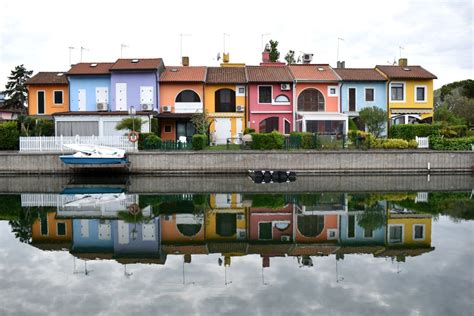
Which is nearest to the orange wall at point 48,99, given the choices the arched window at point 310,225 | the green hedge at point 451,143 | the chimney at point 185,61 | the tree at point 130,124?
the tree at point 130,124

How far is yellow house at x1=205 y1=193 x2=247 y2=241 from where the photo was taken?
14.7 meters

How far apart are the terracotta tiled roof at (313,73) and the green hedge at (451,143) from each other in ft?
32.3

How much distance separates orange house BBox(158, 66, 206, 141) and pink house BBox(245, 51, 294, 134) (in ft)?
13.5

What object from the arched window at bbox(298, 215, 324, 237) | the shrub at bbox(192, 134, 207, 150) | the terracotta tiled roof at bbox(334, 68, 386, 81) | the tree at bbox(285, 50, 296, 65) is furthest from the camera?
the tree at bbox(285, 50, 296, 65)

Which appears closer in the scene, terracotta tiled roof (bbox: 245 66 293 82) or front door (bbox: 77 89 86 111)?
terracotta tiled roof (bbox: 245 66 293 82)

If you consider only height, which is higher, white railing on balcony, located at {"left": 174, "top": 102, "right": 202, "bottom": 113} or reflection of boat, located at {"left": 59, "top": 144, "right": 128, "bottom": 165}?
white railing on balcony, located at {"left": 174, "top": 102, "right": 202, "bottom": 113}

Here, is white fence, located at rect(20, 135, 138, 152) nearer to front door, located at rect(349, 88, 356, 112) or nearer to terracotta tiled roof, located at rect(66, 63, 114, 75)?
terracotta tiled roof, located at rect(66, 63, 114, 75)

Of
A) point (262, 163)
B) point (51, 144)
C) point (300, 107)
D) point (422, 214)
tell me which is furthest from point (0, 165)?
point (422, 214)

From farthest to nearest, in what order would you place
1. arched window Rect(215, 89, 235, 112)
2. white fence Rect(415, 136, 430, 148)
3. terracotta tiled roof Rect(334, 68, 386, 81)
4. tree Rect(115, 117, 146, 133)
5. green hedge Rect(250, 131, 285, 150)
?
terracotta tiled roof Rect(334, 68, 386, 81) < arched window Rect(215, 89, 235, 112) < white fence Rect(415, 136, 430, 148) < tree Rect(115, 117, 146, 133) < green hedge Rect(250, 131, 285, 150)

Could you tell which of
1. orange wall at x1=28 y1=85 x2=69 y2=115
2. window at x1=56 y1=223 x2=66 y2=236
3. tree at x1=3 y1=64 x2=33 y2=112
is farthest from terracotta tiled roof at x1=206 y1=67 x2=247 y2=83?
tree at x1=3 y1=64 x2=33 y2=112

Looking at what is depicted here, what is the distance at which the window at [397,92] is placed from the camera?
42.3 metres

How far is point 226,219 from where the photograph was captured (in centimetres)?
1714

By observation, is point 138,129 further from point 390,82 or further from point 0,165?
point 390,82

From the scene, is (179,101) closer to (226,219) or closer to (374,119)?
(374,119)
